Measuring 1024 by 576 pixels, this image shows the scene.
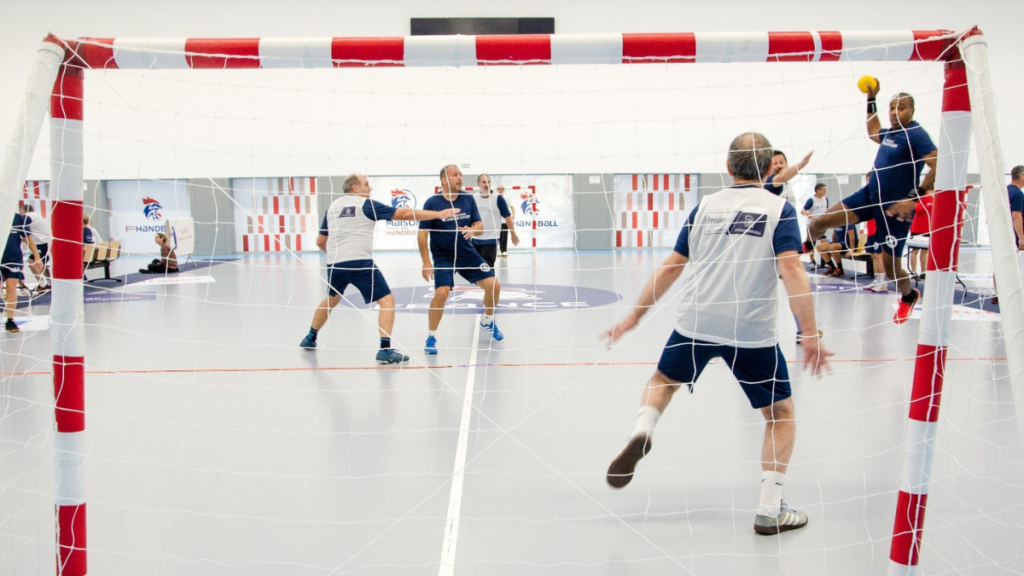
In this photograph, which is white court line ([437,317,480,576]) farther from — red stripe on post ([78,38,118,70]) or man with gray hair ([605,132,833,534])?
red stripe on post ([78,38,118,70])

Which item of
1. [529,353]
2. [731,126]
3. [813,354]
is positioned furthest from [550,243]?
[813,354]

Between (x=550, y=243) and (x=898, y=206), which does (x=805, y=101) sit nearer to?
(x=550, y=243)

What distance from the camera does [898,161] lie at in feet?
14.3

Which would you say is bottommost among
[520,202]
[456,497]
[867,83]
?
[456,497]

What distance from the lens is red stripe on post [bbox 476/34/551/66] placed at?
2.56m

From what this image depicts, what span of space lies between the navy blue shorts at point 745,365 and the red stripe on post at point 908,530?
1.85 ft

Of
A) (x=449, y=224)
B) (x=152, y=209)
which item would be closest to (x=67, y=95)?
(x=449, y=224)

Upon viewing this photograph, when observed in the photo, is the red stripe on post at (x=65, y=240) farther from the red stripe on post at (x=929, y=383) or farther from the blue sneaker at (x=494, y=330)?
the blue sneaker at (x=494, y=330)

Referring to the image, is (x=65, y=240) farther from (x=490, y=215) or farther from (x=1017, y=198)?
(x=1017, y=198)

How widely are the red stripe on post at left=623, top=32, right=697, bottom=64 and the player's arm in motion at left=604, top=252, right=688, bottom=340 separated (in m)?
0.85

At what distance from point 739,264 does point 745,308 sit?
189 millimetres

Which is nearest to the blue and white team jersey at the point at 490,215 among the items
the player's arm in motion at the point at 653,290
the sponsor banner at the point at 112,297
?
the player's arm in motion at the point at 653,290

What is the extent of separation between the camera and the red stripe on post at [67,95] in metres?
2.39

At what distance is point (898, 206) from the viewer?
4.28 meters
